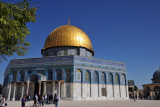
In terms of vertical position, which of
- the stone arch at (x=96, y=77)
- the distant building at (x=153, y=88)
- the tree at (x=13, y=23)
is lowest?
the distant building at (x=153, y=88)

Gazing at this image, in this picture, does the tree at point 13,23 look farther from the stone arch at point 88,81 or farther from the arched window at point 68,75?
the stone arch at point 88,81

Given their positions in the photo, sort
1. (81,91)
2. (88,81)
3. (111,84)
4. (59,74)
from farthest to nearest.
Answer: (111,84) < (88,81) < (59,74) < (81,91)

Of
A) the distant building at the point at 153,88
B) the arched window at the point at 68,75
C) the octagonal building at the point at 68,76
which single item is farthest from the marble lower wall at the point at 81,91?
the distant building at the point at 153,88

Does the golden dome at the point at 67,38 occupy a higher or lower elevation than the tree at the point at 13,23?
higher

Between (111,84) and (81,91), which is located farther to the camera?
(111,84)

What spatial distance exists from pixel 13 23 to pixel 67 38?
23.9 metres

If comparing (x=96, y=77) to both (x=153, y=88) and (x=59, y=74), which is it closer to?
(x=59, y=74)

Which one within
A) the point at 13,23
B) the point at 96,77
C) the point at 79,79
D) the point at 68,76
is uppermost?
the point at 13,23

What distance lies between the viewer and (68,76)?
26.2 meters

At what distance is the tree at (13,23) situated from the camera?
732cm

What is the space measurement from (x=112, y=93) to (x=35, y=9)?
24.1 meters

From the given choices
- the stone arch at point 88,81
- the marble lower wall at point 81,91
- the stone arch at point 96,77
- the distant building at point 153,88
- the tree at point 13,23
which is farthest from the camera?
the distant building at point 153,88

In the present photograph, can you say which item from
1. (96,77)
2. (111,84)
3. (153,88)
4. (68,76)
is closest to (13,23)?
(68,76)

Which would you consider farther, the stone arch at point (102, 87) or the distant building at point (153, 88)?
the distant building at point (153, 88)
